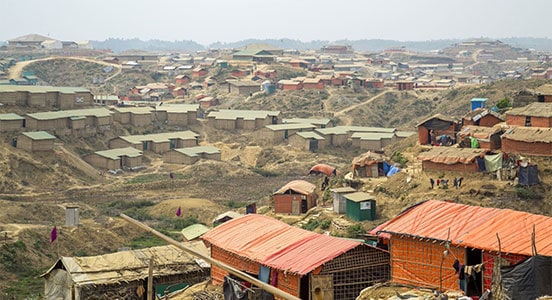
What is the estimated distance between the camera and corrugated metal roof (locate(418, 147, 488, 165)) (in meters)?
33.1

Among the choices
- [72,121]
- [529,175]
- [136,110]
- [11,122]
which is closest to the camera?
[529,175]

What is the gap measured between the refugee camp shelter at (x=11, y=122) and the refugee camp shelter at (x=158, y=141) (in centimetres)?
734

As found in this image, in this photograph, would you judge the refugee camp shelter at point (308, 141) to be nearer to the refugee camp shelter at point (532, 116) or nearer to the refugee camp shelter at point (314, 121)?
the refugee camp shelter at point (314, 121)

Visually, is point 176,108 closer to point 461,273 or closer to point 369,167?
point 369,167

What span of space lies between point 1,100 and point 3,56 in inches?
2312

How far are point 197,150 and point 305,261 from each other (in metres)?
41.2

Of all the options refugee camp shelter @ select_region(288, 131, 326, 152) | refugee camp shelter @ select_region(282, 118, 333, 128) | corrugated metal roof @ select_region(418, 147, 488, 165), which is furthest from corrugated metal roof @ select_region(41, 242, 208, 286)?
refugee camp shelter @ select_region(282, 118, 333, 128)

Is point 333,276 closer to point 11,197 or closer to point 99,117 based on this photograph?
point 11,197

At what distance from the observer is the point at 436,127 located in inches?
1597

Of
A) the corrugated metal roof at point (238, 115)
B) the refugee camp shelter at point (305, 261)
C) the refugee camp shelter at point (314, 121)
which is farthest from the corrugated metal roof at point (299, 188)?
the refugee camp shelter at point (314, 121)

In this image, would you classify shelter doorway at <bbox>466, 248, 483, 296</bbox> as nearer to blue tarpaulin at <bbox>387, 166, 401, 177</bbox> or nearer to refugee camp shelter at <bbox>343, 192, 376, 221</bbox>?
refugee camp shelter at <bbox>343, 192, 376, 221</bbox>

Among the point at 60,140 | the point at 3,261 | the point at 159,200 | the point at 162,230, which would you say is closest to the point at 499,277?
the point at 3,261

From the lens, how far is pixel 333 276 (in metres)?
16.5

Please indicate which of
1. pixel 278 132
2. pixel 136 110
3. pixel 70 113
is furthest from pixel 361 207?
pixel 136 110
